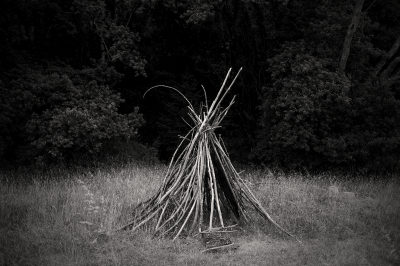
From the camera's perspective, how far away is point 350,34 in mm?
11867

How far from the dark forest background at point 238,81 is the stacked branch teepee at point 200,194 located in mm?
5007

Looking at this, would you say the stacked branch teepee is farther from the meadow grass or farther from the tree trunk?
the tree trunk

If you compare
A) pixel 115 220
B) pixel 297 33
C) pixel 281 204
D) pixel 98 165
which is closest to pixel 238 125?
pixel 297 33

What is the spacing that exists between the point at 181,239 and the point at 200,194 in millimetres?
632

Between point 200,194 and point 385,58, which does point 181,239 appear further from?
point 385,58

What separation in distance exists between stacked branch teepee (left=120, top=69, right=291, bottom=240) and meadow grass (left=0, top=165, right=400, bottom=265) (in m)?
0.23

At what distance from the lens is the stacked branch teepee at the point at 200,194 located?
5.44 m

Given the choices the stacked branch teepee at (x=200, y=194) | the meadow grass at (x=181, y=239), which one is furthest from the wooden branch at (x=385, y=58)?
the stacked branch teepee at (x=200, y=194)

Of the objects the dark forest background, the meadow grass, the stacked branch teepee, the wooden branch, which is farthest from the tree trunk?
the stacked branch teepee

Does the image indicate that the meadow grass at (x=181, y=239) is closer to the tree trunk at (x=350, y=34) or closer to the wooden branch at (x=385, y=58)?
the tree trunk at (x=350, y=34)

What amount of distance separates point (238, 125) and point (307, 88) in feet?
15.4

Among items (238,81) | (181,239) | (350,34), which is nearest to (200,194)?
(181,239)

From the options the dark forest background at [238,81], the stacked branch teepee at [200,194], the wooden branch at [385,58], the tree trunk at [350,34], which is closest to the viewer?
the stacked branch teepee at [200,194]

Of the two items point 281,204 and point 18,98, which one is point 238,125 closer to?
point 18,98
